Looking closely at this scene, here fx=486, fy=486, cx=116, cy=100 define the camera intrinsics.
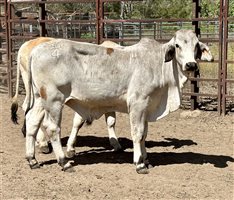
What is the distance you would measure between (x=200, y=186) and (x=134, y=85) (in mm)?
1358

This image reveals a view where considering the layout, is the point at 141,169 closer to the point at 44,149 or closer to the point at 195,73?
the point at 44,149

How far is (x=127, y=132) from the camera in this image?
309 inches

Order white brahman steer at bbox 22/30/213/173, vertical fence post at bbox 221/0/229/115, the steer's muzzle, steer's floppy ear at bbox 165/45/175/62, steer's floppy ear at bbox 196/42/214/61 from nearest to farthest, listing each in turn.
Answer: the steer's muzzle < white brahman steer at bbox 22/30/213/173 < steer's floppy ear at bbox 165/45/175/62 < steer's floppy ear at bbox 196/42/214/61 < vertical fence post at bbox 221/0/229/115

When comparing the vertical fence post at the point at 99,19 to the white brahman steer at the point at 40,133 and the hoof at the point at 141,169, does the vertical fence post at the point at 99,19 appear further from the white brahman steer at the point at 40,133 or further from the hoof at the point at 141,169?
the hoof at the point at 141,169

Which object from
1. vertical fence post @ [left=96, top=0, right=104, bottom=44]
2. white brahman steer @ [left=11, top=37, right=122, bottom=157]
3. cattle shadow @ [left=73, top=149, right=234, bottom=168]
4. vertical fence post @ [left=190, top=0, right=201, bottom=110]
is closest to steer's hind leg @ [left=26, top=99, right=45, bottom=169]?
white brahman steer @ [left=11, top=37, right=122, bottom=157]

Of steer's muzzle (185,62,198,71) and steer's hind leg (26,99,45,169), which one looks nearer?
steer's muzzle (185,62,198,71)

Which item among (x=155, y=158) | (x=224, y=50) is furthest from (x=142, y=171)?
(x=224, y=50)

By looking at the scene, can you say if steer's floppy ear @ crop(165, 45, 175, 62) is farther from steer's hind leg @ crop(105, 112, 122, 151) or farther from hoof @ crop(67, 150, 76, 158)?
hoof @ crop(67, 150, 76, 158)

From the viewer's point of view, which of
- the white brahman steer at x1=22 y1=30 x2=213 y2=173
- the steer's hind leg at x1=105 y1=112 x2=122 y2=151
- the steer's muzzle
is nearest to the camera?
the steer's muzzle

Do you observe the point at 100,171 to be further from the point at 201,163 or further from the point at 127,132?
the point at 127,132

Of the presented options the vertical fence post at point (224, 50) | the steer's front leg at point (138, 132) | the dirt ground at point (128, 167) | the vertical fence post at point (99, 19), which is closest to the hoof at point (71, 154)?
the dirt ground at point (128, 167)

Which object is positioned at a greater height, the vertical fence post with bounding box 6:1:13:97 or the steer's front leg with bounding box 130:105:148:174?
the vertical fence post with bounding box 6:1:13:97

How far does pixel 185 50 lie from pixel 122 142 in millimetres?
2215

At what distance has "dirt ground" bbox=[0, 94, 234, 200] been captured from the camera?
16.0 feet
